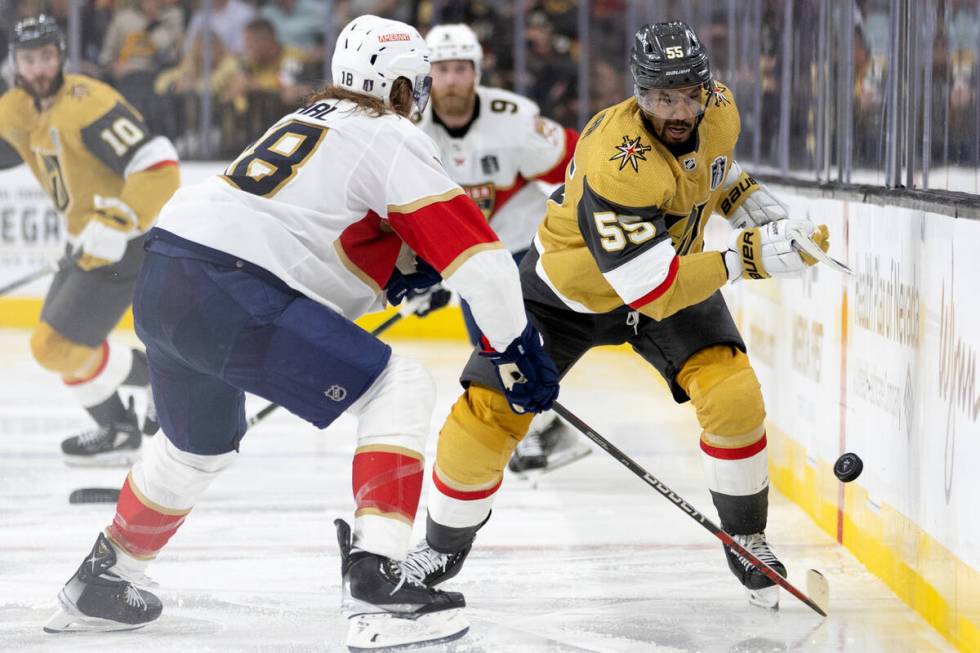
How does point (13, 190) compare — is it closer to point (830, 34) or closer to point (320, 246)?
point (830, 34)

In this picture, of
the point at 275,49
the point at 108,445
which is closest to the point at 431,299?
the point at 108,445

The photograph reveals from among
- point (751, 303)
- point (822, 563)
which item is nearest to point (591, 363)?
point (751, 303)

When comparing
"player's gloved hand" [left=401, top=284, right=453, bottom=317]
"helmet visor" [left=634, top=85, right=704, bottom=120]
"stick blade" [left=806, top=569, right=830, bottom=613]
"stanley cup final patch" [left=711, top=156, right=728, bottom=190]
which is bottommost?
"stick blade" [left=806, top=569, right=830, bottom=613]

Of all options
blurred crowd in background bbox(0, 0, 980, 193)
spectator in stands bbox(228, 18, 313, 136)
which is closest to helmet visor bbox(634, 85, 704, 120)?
blurred crowd in background bbox(0, 0, 980, 193)

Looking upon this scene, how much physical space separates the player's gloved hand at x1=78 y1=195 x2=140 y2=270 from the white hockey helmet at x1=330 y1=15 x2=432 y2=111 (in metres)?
2.34

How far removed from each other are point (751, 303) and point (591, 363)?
2008mm

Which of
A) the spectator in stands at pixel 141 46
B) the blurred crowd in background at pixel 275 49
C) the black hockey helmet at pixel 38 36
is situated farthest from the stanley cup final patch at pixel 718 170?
the spectator in stands at pixel 141 46

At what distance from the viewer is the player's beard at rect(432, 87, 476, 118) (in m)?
4.58

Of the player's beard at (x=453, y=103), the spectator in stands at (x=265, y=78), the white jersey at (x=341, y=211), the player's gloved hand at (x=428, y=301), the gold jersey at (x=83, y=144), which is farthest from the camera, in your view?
the spectator in stands at (x=265, y=78)

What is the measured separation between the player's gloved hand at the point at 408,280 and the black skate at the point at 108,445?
202cm

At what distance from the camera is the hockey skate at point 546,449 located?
4371 mm

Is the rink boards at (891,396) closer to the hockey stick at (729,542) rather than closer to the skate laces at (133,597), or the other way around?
the hockey stick at (729,542)

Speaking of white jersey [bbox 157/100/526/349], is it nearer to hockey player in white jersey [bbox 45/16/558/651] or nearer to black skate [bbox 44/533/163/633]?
hockey player in white jersey [bbox 45/16/558/651]

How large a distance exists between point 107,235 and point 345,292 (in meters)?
2.43
